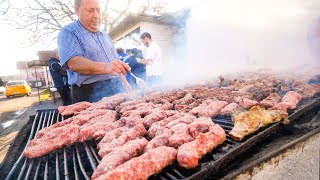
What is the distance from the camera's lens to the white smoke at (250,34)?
7930mm

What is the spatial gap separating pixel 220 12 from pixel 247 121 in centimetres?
823

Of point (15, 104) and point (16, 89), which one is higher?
point (16, 89)

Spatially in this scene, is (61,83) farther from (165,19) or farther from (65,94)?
(165,19)

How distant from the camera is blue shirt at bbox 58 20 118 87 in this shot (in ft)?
12.3

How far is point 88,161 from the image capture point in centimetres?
209

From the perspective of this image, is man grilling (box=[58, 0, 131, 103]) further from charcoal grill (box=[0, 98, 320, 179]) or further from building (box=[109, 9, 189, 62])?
building (box=[109, 9, 189, 62])

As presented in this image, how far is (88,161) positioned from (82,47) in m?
2.49

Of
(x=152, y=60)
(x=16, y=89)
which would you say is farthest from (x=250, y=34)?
(x=16, y=89)

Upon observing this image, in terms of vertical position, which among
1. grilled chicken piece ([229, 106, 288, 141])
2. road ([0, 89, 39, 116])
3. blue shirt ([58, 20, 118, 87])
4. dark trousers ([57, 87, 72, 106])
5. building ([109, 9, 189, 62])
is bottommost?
road ([0, 89, 39, 116])

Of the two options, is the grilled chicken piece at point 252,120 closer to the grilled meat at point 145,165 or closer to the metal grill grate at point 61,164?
the grilled meat at point 145,165

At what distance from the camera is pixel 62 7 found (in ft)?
58.5

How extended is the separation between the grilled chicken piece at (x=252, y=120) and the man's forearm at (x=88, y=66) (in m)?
1.94

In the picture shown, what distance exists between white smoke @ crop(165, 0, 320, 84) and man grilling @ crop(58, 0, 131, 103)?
3.51 metres

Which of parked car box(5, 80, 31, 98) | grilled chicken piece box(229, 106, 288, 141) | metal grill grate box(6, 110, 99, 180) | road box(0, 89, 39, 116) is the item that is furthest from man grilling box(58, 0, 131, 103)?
parked car box(5, 80, 31, 98)
